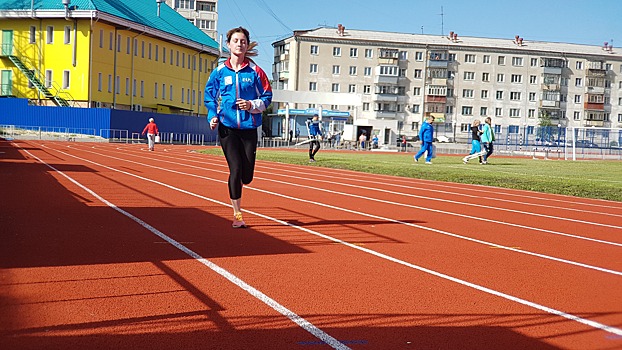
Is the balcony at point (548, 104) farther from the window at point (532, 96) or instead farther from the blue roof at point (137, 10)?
the blue roof at point (137, 10)

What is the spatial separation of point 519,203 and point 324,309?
10175 mm

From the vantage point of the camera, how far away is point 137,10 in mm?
68688

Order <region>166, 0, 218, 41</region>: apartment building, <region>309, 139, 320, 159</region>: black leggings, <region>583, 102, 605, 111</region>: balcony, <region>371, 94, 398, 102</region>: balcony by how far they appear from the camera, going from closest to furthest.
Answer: <region>309, 139, 320, 159</region>: black leggings < <region>371, 94, 398, 102</region>: balcony < <region>583, 102, 605, 111</region>: balcony < <region>166, 0, 218, 41</region>: apartment building

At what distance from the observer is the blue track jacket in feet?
30.1

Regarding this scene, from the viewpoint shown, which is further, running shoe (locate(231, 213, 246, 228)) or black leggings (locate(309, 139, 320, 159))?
black leggings (locate(309, 139, 320, 159))

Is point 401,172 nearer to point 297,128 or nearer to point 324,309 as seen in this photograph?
point 324,309

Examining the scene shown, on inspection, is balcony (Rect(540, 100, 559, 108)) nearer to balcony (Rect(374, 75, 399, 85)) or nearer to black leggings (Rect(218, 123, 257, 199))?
balcony (Rect(374, 75, 399, 85))

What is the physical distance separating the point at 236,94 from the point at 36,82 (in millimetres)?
55809

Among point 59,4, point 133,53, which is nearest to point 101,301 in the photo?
point 59,4

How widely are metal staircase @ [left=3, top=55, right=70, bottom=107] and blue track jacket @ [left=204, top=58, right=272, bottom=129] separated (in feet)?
177

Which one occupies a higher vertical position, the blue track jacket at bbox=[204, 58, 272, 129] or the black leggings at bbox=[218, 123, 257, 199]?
the blue track jacket at bbox=[204, 58, 272, 129]

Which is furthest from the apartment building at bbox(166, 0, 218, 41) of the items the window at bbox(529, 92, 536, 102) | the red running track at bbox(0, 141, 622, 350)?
the red running track at bbox(0, 141, 622, 350)

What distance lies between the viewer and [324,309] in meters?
5.27

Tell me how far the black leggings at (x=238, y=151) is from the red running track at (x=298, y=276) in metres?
0.60
